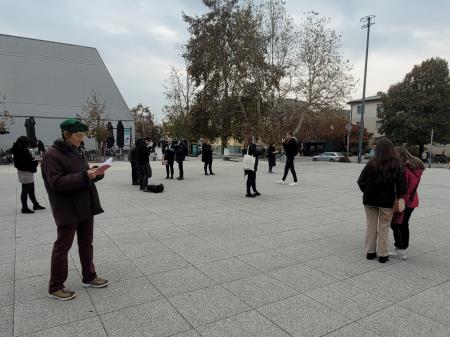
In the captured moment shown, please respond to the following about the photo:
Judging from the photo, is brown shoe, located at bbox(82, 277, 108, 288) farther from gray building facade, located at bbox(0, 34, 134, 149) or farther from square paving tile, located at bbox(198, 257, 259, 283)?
gray building facade, located at bbox(0, 34, 134, 149)

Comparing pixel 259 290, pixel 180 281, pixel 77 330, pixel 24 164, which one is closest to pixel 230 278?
pixel 259 290

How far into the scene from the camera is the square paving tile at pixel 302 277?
146 inches

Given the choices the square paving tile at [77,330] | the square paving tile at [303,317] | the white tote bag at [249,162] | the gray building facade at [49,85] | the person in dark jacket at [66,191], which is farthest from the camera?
the gray building facade at [49,85]

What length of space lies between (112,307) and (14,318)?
2.58 feet

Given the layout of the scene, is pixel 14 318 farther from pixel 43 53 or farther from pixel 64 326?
pixel 43 53

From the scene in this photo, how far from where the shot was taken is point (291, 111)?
2745 centimetres

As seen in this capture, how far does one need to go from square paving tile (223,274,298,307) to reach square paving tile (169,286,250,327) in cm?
10

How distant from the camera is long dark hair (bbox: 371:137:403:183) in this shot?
4.15 metres

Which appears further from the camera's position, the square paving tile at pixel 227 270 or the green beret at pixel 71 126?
the square paving tile at pixel 227 270

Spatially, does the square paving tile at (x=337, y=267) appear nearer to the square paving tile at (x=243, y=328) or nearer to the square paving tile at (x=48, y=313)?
the square paving tile at (x=243, y=328)

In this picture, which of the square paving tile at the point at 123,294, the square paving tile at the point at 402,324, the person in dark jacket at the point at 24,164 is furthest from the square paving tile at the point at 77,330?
the person in dark jacket at the point at 24,164

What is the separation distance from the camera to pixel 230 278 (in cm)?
388

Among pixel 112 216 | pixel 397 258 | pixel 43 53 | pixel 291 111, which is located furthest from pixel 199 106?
pixel 397 258

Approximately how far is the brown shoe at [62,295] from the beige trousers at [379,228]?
3.52 metres
